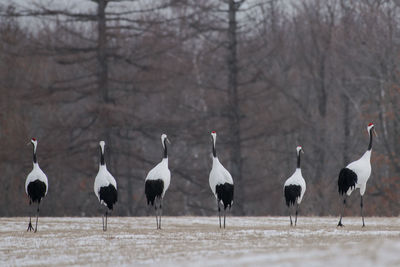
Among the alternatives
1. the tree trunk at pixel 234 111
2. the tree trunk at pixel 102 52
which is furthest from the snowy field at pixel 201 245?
the tree trunk at pixel 234 111

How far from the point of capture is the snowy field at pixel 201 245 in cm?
1231

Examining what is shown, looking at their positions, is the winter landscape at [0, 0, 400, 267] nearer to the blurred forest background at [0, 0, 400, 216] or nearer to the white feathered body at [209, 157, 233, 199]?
the blurred forest background at [0, 0, 400, 216]

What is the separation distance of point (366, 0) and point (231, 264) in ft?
105

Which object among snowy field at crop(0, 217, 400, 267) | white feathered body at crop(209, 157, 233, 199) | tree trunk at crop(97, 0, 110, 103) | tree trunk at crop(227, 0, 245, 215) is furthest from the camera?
tree trunk at crop(227, 0, 245, 215)

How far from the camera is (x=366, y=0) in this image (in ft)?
135

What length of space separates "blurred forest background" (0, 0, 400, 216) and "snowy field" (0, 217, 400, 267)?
1574 centimetres

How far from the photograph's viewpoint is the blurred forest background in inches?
1441

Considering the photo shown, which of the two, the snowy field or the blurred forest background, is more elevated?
the blurred forest background

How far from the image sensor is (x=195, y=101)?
4728cm

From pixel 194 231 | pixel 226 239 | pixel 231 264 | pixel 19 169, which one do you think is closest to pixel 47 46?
pixel 19 169

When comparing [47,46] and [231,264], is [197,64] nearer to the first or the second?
[47,46]

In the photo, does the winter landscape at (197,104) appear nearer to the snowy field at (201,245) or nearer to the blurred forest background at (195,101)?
the blurred forest background at (195,101)

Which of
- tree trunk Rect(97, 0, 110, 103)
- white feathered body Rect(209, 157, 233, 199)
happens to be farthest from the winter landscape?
white feathered body Rect(209, 157, 233, 199)

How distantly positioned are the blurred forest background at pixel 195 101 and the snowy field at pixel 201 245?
15.7 m
